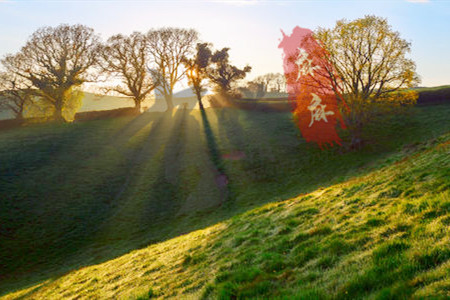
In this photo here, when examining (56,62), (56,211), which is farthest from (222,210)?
(56,62)

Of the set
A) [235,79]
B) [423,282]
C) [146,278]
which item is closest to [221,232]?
[146,278]

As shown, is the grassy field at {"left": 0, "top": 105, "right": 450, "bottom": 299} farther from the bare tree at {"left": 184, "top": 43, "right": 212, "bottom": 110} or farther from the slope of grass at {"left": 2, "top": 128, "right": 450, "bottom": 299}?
the bare tree at {"left": 184, "top": 43, "right": 212, "bottom": 110}

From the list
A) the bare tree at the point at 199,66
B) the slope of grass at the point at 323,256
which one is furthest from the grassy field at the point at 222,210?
the bare tree at the point at 199,66

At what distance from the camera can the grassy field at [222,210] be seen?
700 centimetres

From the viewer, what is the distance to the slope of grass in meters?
5.50

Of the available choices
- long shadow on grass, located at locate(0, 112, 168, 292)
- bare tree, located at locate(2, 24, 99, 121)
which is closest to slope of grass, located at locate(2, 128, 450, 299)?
long shadow on grass, located at locate(0, 112, 168, 292)

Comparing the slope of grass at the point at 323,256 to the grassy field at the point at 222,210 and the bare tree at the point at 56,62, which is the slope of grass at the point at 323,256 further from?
the bare tree at the point at 56,62

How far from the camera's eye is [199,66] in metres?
78.9

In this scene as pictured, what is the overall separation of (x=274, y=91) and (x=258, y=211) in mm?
122904

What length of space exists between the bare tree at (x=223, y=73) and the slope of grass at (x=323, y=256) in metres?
71.7

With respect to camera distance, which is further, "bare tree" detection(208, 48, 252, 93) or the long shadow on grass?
"bare tree" detection(208, 48, 252, 93)

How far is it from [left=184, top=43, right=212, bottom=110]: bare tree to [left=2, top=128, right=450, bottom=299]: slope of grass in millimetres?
68780

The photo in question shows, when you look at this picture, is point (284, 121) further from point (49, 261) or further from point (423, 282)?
point (423, 282)

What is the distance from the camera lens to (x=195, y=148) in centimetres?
4797
